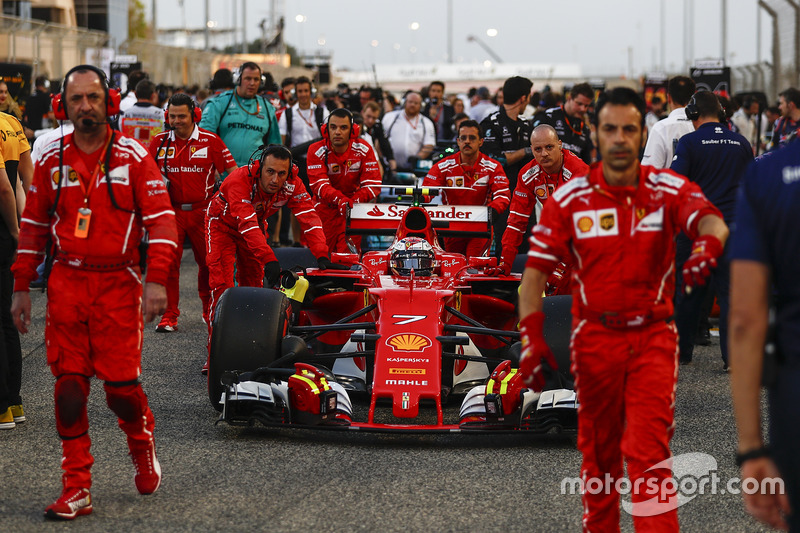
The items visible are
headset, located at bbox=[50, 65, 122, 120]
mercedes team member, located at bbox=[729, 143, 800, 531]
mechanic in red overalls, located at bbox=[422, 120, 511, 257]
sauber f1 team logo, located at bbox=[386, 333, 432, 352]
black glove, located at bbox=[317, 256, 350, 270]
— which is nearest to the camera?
mercedes team member, located at bbox=[729, 143, 800, 531]

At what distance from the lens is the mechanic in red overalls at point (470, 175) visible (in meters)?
9.78

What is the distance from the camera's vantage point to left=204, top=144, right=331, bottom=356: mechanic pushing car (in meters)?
7.80

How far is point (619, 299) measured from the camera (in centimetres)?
400

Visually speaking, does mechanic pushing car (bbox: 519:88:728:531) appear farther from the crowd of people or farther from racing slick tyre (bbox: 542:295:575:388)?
racing slick tyre (bbox: 542:295:575:388)

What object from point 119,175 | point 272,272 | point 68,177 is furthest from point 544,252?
point 272,272

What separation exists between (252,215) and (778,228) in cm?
540

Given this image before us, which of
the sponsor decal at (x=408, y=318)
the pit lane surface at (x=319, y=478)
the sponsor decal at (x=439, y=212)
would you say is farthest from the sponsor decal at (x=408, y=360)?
the sponsor decal at (x=439, y=212)

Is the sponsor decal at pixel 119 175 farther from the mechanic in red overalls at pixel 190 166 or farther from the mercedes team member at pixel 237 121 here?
the mercedes team member at pixel 237 121

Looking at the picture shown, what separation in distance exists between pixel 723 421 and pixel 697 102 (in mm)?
2454

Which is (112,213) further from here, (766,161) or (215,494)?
(766,161)

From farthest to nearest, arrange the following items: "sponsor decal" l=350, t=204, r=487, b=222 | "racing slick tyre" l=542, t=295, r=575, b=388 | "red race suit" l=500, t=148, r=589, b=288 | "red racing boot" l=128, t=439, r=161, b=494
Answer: "sponsor decal" l=350, t=204, r=487, b=222 → "red race suit" l=500, t=148, r=589, b=288 → "racing slick tyre" l=542, t=295, r=575, b=388 → "red racing boot" l=128, t=439, r=161, b=494

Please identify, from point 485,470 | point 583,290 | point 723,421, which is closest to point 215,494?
point 485,470

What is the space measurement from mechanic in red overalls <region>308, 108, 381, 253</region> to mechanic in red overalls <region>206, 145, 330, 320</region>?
1.55 metres

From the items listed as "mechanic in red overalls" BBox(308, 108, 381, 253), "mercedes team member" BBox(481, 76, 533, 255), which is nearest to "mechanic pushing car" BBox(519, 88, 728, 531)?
"mechanic in red overalls" BBox(308, 108, 381, 253)
